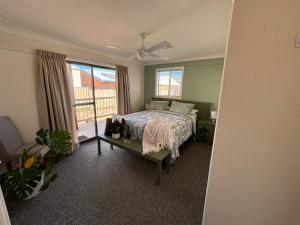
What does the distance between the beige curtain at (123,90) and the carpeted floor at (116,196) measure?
5.87 feet

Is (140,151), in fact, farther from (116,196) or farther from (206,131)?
(206,131)

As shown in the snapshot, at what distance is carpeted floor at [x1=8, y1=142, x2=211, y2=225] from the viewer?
140 centimetres

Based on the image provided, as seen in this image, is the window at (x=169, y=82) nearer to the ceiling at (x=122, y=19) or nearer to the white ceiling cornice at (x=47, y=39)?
the white ceiling cornice at (x=47, y=39)

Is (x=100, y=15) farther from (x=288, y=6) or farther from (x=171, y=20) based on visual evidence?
(x=288, y=6)

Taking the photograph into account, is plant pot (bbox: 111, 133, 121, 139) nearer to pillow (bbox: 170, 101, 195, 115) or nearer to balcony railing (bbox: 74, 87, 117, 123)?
balcony railing (bbox: 74, 87, 117, 123)

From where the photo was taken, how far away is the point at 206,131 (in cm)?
333

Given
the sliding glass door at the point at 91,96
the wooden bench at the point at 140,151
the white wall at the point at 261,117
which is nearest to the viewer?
the white wall at the point at 261,117

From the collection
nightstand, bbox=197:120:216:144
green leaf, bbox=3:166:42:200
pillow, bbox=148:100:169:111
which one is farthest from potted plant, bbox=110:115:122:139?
nightstand, bbox=197:120:216:144

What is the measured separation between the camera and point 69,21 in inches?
71.7

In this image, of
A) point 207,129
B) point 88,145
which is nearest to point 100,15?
point 88,145

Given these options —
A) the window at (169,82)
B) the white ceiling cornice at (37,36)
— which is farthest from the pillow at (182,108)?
the white ceiling cornice at (37,36)

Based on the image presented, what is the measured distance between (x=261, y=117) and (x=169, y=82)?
3762 mm

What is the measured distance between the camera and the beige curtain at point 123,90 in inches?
146

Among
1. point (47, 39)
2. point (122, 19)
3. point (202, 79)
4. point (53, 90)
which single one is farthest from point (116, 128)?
point (202, 79)
